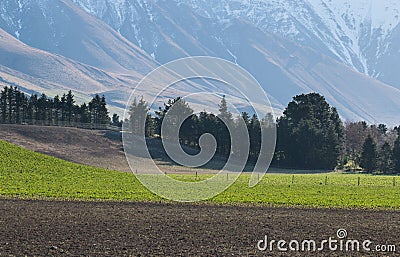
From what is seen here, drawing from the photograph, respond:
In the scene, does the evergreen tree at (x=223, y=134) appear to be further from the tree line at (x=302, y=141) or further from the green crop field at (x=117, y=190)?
the green crop field at (x=117, y=190)

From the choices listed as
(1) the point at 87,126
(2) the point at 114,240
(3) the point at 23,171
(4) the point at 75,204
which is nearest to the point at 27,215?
(4) the point at 75,204

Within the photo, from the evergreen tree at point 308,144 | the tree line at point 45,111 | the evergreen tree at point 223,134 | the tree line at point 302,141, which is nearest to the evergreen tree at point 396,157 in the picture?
the tree line at point 302,141

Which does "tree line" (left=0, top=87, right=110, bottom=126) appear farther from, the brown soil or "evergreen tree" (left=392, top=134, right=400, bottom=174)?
the brown soil

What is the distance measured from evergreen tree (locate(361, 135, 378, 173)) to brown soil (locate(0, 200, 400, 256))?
72914 mm

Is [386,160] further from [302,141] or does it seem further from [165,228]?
[165,228]

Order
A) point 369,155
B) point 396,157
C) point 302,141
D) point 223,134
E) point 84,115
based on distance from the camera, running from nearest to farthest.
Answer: point 223,134 → point 396,157 → point 369,155 → point 302,141 → point 84,115

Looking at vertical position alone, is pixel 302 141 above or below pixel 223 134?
below

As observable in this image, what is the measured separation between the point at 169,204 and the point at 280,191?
51.7 ft

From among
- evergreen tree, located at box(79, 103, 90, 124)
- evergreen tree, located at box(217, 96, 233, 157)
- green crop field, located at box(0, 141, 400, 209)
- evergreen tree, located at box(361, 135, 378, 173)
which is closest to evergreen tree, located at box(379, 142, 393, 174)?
evergreen tree, located at box(361, 135, 378, 173)

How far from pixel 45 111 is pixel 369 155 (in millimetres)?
63660

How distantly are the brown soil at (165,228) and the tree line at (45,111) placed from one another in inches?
3585

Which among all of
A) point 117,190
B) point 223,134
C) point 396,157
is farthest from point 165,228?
point 396,157

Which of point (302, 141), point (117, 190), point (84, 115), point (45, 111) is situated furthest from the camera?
point (84, 115)

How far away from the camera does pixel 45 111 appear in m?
134
